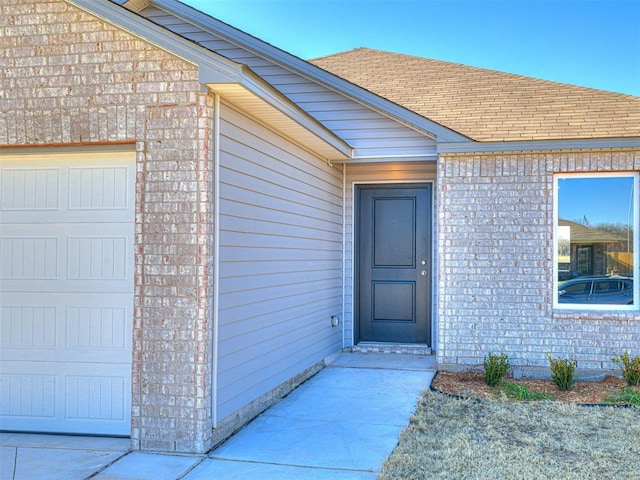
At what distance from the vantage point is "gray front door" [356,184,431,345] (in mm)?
8844

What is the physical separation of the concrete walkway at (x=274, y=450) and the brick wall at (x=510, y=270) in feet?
5.22

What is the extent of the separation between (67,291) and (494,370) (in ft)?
15.2

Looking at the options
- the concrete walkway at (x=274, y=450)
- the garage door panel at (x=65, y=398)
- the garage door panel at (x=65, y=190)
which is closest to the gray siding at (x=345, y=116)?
→ the concrete walkway at (x=274, y=450)

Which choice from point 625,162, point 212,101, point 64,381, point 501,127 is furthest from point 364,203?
point 64,381

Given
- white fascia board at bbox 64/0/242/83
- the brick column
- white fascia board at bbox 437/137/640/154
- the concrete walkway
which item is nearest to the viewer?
the concrete walkway

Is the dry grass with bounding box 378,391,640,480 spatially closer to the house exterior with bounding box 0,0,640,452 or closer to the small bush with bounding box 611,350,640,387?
the small bush with bounding box 611,350,640,387

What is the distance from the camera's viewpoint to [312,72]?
836cm

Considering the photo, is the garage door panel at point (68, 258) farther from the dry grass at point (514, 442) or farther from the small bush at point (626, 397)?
the small bush at point (626, 397)

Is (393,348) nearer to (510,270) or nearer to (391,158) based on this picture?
(510,270)

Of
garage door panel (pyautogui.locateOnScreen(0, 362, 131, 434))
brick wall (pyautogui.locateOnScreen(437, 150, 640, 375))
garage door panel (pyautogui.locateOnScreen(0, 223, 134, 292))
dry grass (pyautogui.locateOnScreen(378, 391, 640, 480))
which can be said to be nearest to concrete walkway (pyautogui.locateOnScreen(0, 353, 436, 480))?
garage door panel (pyautogui.locateOnScreen(0, 362, 131, 434))

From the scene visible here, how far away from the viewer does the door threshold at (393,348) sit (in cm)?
870

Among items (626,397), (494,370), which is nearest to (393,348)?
(494,370)

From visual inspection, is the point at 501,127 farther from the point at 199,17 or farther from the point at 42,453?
the point at 42,453

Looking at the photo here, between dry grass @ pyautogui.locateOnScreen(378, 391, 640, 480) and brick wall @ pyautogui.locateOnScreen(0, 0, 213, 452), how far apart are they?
5.43ft
